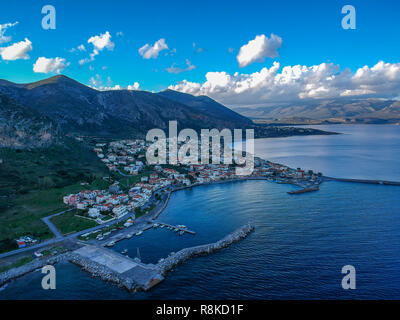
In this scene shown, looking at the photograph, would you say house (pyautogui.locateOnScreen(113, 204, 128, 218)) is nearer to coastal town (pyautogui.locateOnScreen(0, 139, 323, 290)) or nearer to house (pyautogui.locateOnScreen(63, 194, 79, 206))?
coastal town (pyautogui.locateOnScreen(0, 139, 323, 290))

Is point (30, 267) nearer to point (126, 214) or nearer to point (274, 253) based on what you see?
point (126, 214)

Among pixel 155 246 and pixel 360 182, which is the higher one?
pixel 360 182

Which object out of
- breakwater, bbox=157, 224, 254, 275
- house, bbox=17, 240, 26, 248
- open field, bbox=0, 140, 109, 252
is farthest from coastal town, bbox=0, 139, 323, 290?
open field, bbox=0, 140, 109, 252

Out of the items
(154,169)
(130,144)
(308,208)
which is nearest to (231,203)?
(308,208)

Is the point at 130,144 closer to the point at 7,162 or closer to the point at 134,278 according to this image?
the point at 7,162

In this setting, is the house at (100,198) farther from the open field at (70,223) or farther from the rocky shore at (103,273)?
the rocky shore at (103,273)
